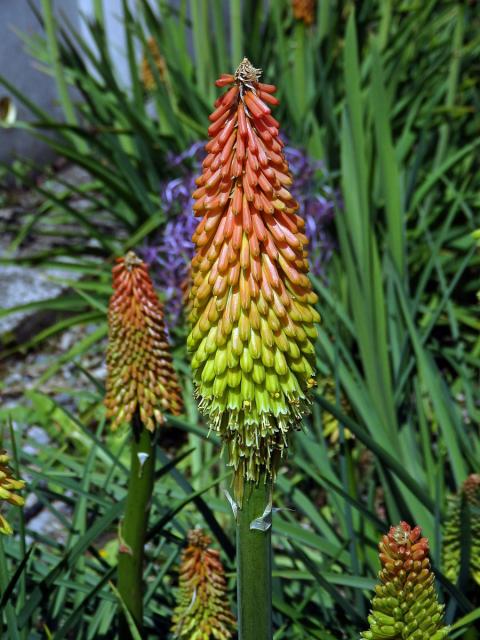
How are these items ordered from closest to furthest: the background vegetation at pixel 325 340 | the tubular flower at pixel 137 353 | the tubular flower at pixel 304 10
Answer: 1. the tubular flower at pixel 137 353
2. the background vegetation at pixel 325 340
3. the tubular flower at pixel 304 10

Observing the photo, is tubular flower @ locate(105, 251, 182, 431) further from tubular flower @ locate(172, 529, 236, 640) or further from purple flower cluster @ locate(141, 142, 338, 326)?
purple flower cluster @ locate(141, 142, 338, 326)

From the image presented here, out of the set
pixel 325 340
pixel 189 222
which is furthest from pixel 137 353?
pixel 189 222

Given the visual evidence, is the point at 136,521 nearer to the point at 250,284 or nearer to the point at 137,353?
the point at 137,353

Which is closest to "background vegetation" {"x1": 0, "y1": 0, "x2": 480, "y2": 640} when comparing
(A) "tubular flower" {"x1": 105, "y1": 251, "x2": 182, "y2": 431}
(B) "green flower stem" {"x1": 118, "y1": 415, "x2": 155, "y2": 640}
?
(B) "green flower stem" {"x1": 118, "y1": 415, "x2": 155, "y2": 640}

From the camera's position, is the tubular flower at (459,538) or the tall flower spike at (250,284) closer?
the tall flower spike at (250,284)

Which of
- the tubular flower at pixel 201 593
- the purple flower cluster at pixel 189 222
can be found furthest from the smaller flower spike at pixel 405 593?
the purple flower cluster at pixel 189 222

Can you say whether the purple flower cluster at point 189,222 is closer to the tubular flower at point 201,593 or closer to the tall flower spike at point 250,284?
the tubular flower at point 201,593
